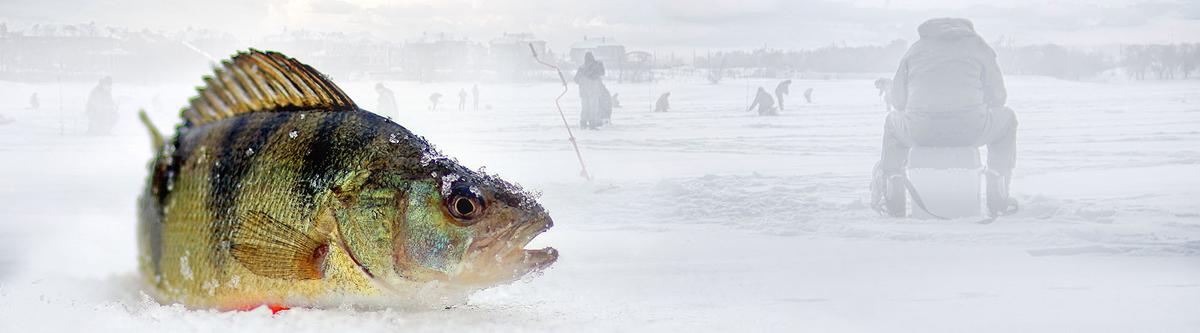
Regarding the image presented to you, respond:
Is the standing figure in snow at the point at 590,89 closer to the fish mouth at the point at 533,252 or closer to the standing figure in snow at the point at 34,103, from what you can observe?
the standing figure in snow at the point at 34,103

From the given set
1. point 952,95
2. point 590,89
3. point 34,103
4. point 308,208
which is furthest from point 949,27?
Result: point 34,103

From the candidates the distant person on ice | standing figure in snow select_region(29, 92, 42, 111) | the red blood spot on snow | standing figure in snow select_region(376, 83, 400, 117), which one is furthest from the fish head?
standing figure in snow select_region(29, 92, 42, 111)

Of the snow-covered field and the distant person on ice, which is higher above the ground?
the distant person on ice

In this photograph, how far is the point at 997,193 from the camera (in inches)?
278

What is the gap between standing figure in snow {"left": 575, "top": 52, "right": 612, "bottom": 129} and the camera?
17.9m

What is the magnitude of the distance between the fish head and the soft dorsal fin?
275mm

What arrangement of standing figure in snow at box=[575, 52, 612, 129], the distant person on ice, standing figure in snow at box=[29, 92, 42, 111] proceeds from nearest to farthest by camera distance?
the distant person on ice → standing figure in snow at box=[575, 52, 612, 129] → standing figure in snow at box=[29, 92, 42, 111]

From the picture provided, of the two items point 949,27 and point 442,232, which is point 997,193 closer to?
point 949,27

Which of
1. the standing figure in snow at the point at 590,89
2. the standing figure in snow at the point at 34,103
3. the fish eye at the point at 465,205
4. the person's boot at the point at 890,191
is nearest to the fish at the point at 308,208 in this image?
the fish eye at the point at 465,205

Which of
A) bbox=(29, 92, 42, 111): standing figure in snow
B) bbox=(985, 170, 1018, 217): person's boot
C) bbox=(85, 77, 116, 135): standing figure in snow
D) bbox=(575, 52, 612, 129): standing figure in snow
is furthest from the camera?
bbox=(29, 92, 42, 111): standing figure in snow

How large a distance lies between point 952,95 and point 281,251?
5752 millimetres

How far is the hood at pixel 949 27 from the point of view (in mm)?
6614

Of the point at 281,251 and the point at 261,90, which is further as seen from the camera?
the point at 261,90

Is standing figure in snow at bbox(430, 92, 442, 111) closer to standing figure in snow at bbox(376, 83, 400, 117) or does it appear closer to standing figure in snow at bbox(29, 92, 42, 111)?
standing figure in snow at bbox(29, 92, 42, 111)
